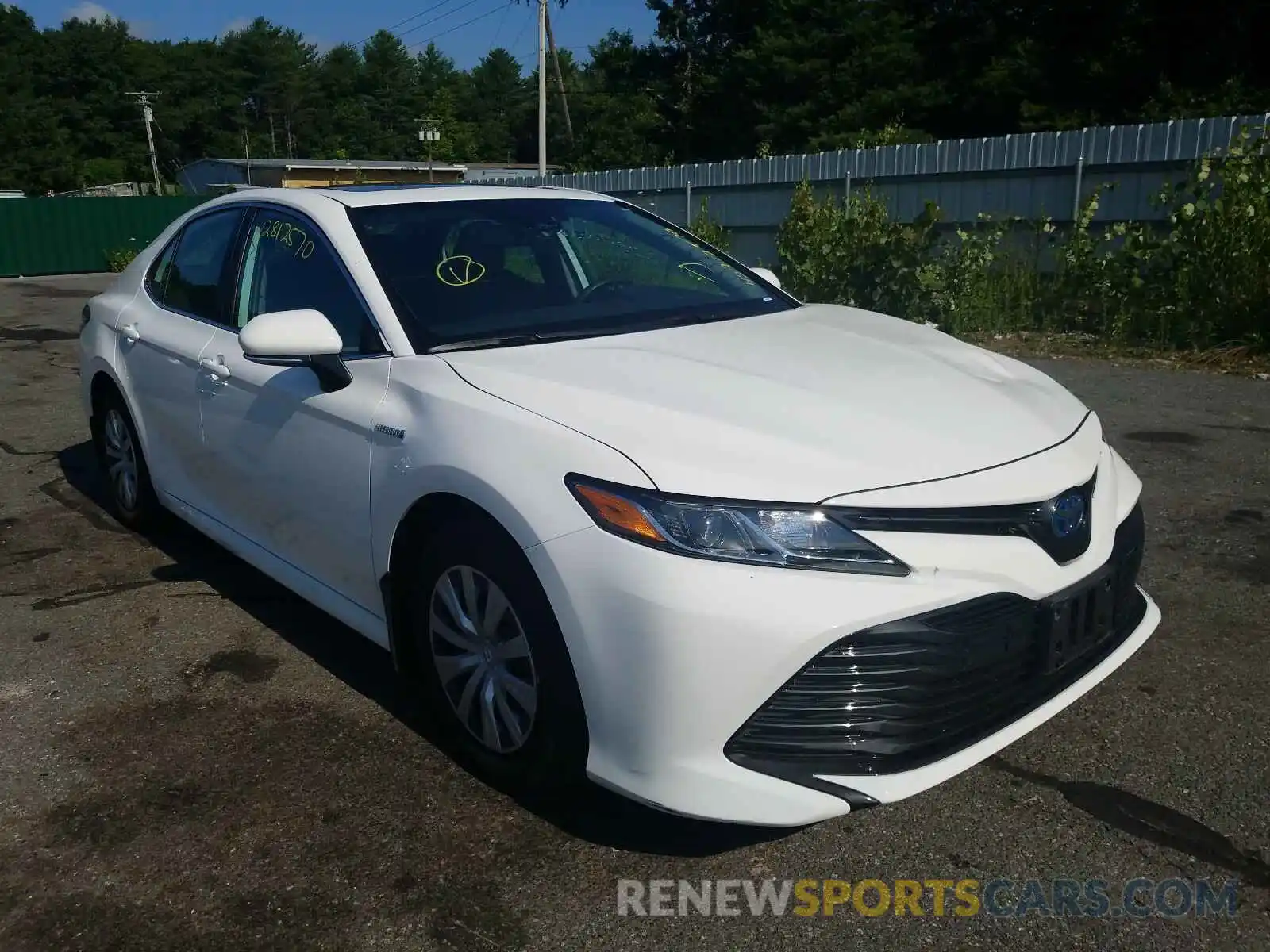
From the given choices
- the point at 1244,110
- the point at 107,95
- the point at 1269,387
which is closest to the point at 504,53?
the point at 107,95

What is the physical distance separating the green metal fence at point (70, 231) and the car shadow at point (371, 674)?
24.2 meters

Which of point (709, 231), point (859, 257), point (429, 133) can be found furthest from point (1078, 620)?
point (429, 133)

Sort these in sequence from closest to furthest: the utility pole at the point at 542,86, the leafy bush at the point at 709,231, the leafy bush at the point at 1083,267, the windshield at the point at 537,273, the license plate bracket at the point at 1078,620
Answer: the license plate bracket at the point at 1078,620, the windshield at the point at 537,273, the leafy bush at the point at 1083,267, the leafy bush at the point at 709,231, the utility pole at the point at 542,86

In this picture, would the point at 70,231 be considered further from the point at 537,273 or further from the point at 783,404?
the point at 783,404

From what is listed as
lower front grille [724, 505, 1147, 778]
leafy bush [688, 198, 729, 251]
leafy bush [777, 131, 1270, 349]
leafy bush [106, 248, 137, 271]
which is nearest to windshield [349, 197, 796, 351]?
lower front grille [724, 505, 1147, 778]

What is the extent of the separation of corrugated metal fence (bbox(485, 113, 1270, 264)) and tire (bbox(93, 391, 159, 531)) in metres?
3.69

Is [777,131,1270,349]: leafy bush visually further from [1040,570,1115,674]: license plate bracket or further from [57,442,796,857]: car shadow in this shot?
[1040,570,1115,674]: license plate bracket

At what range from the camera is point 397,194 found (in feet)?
12.8

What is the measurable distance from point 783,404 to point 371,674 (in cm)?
178

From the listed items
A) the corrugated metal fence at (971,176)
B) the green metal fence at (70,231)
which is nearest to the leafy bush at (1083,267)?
the corrugated metal fence at (971,176)

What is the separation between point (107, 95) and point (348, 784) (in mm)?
93474

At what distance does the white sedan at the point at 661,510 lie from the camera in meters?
2.34

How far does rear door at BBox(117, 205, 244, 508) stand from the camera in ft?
13.6

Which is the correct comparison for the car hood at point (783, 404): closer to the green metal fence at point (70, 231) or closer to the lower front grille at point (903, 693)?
the lower front grille at point (903, 693)
